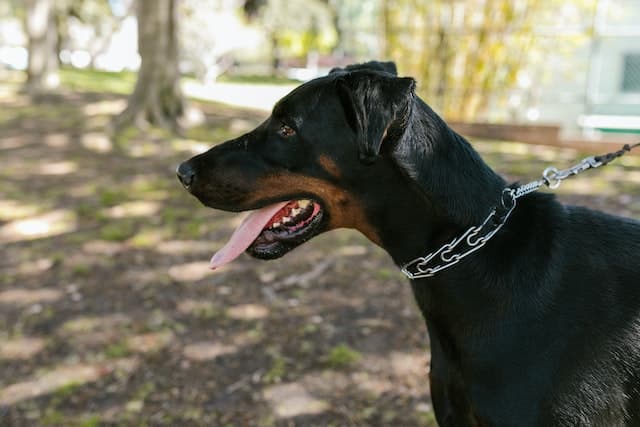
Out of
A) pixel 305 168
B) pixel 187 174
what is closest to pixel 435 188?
pixel 305 168

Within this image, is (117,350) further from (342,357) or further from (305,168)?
(305,168)

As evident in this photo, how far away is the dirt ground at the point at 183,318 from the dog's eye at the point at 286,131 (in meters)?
1.95

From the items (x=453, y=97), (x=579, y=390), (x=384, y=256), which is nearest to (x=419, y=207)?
(x=579, y=390)

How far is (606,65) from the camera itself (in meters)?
16.8

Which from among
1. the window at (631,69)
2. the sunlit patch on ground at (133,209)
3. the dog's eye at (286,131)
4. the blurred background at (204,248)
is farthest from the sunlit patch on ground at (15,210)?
the window at (631,69)

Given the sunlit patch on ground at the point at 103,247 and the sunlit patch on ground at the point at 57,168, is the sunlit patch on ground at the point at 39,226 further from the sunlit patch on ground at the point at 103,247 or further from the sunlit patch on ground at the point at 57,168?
the sunlit patch on ground at the point at 57,168

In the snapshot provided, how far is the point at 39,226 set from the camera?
6781 millimetres

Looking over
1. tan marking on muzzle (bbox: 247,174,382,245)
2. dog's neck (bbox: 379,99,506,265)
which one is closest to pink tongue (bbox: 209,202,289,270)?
tan marking on muzzle (bbox: 247,174,382,245)

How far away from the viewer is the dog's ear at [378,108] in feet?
7.52

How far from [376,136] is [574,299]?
0.92 meters

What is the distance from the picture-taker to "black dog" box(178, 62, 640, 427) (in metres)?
2.30

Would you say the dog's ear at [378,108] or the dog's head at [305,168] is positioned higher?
the dog's ear at [378,108]

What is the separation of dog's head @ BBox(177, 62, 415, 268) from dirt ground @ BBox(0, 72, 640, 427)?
1609 mm

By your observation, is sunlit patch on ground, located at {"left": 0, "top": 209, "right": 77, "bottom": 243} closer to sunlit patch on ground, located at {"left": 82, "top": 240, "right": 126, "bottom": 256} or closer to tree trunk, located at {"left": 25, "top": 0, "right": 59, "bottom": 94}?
sunlit patch on ground, located at {"left": 82, "top": 240, "right": 126, "bottom": 256}
